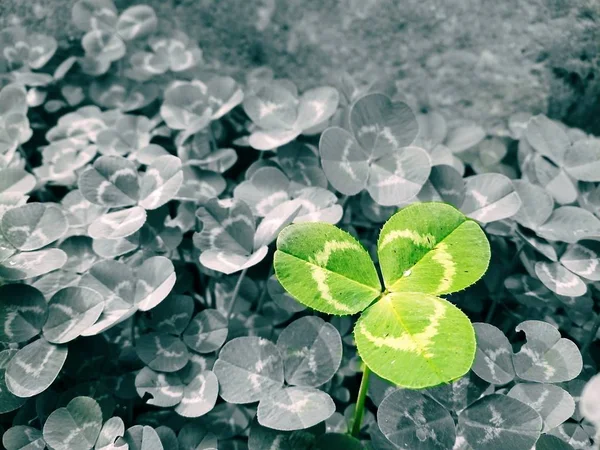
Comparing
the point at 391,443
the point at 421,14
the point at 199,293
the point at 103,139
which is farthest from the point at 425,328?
the point at 421,14

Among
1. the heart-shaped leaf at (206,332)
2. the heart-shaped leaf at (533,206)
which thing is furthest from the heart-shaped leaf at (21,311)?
the heart-shaped leaf at (533,206)

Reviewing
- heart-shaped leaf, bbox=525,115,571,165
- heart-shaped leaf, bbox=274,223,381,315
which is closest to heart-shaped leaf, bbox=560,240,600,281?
heart-shaped leaf, bbox=525,115,571,165

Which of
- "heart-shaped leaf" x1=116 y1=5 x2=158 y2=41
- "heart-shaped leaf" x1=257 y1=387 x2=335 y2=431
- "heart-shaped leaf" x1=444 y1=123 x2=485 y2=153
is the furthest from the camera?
"heart-shaped leaf" x1=116 y1=5 x2=158 y2=41

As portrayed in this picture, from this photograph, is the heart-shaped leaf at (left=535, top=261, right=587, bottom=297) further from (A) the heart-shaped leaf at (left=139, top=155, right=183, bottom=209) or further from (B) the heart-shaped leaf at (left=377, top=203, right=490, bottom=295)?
(A) the heart-shaped leaf at (left=139, top=155, right=183, bottom=209)

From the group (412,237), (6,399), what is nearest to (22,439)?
(6,399)

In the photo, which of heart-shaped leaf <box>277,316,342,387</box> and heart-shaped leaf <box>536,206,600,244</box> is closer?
heart-shaped leaf <box>277,316,342,387</box>

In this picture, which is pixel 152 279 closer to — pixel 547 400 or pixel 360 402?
pixel 360 402
